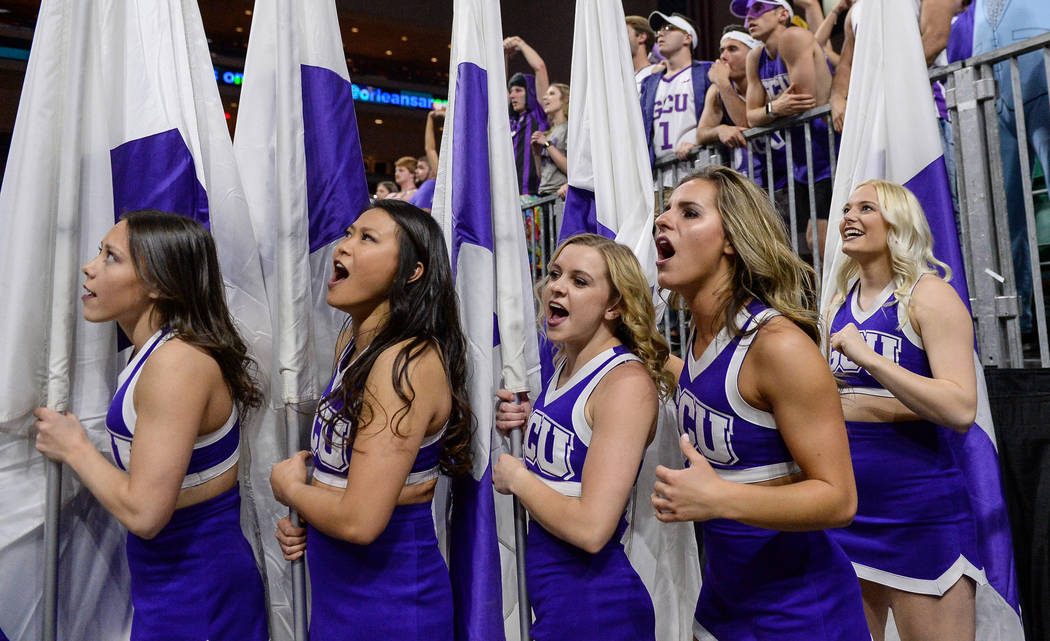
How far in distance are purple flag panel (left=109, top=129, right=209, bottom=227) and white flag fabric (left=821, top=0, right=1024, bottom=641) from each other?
6.18 feet

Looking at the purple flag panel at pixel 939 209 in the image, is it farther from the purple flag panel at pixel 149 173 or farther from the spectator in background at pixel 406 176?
the spectator in background at pixel 406 176

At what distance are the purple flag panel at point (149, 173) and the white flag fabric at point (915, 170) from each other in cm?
188

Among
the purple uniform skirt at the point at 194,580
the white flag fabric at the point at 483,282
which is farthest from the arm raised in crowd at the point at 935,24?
the purple uniform skirt at the point at 194,580

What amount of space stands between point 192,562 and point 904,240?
192 centimetres

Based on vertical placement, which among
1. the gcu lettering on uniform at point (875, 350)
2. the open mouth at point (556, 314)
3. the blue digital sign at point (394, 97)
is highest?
the blue digital sign at point (394, 97)

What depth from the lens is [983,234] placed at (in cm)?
281

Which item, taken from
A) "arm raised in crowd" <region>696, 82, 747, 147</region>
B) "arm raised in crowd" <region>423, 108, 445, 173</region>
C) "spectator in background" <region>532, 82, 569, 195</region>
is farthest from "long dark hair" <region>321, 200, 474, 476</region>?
"arm raised in crowd" <region>423, 108, 445, 173</region>

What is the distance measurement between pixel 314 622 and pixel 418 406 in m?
0.52

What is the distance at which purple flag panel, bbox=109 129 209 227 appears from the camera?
201cm

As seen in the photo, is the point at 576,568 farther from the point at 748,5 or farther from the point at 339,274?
the point at 748,5

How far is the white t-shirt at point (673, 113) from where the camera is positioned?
442cm

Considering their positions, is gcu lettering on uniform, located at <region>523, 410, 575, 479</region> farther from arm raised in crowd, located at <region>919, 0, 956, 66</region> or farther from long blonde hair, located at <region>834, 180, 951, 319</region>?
arm raised in crowd, located at <region>919, 0, 956, 66</region>

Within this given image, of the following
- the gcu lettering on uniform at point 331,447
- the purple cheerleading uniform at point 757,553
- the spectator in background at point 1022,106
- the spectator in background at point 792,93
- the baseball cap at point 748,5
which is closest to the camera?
the purple cheerleading uniform at point 757,553

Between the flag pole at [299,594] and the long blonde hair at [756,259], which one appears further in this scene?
the flag pole at [299,594]
